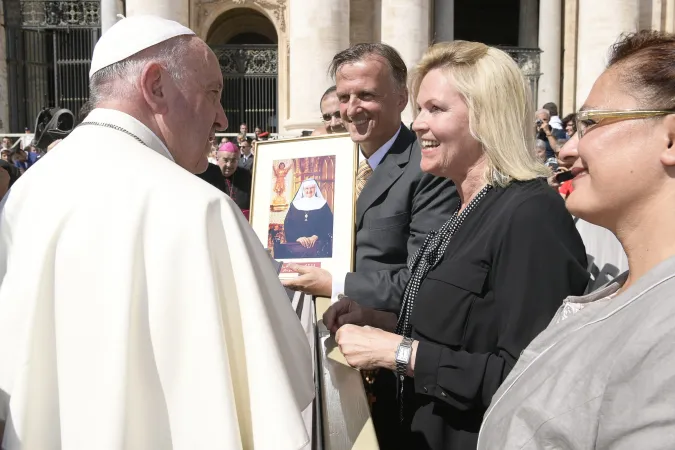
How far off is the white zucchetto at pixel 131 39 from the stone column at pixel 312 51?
12376 mm

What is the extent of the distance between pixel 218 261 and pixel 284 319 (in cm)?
24

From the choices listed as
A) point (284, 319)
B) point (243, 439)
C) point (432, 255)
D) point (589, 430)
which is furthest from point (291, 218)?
point (589, 430)

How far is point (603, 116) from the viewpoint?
1.42 m

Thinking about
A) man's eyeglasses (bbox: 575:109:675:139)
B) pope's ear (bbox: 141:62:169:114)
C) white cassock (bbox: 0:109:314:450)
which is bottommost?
white cassock (bbox: 0:109:314:450)

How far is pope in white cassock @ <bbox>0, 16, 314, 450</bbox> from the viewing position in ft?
5.23

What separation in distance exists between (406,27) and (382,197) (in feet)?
42.5

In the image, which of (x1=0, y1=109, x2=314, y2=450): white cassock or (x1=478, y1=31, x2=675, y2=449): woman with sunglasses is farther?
(x1=0, y1=109, x2=314, y2=450): white cassock

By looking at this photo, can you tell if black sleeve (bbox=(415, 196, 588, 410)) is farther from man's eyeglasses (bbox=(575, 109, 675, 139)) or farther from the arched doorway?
the arched doorway

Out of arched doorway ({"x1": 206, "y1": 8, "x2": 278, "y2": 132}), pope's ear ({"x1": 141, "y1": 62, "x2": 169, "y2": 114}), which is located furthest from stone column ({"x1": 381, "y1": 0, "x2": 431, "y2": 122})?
pope's ear ({"x1": 141, "y1": 62, "x2": 169, "y2": 114})

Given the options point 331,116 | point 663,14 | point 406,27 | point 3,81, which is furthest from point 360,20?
point 331,116

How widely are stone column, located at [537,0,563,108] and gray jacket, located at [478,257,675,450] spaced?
17483 mm

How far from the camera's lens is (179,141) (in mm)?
2041

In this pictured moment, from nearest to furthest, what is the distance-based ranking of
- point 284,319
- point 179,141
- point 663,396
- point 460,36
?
point 663,396 → point 284,319 → point 179,141 → point 460,36

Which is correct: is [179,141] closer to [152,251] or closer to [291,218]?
[152,251]
